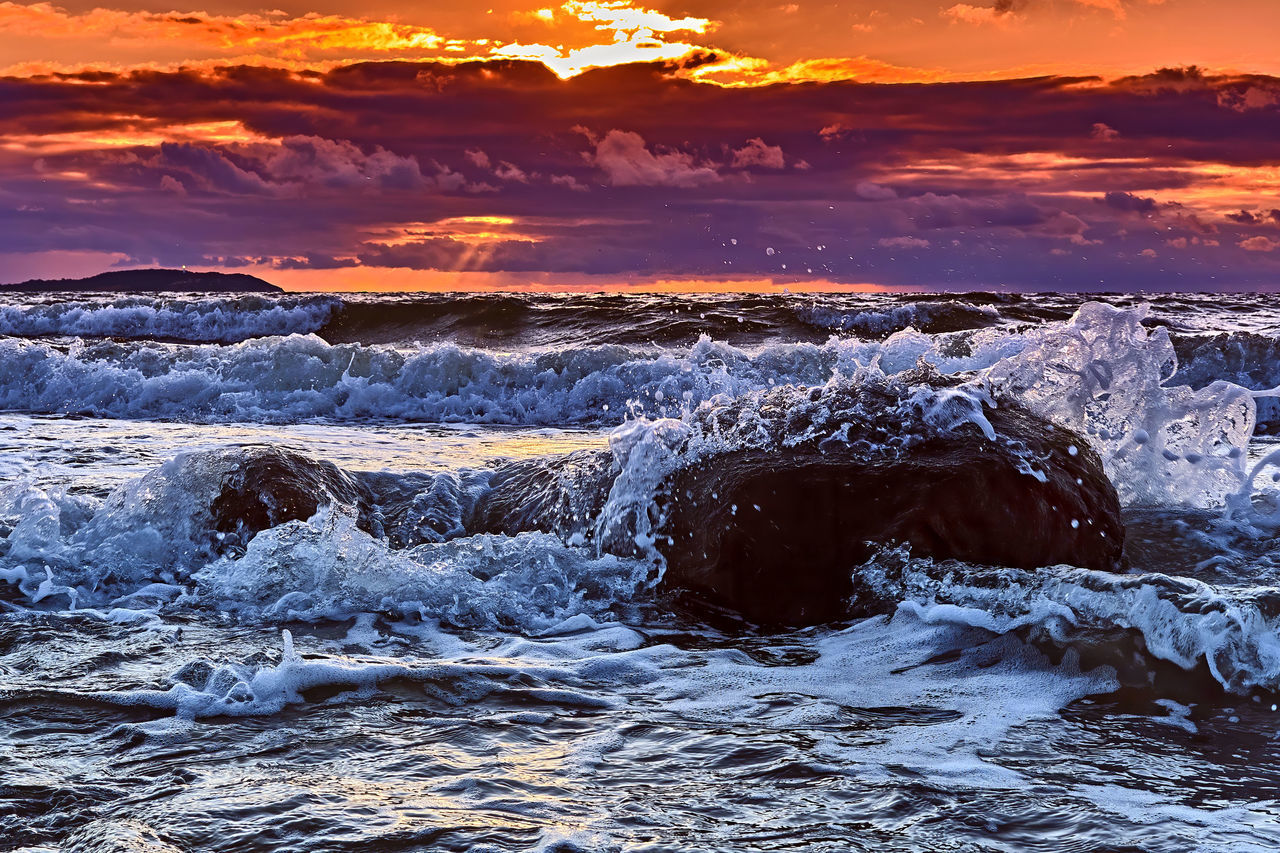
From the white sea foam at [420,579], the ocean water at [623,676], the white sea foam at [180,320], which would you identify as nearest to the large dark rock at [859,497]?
the ocean water at [623,676]

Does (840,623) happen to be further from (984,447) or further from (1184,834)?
(1184,834)

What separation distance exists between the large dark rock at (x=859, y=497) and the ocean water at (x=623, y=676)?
13 centimetres

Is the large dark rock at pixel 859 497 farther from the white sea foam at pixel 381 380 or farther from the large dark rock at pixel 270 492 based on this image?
the white sea foam at pixel 381 380

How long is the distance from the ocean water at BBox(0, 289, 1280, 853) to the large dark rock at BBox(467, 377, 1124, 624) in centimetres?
13

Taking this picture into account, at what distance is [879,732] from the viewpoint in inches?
109

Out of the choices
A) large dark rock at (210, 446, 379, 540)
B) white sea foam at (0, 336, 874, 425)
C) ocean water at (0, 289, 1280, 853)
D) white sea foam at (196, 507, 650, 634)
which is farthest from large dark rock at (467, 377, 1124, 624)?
white sea foam at (0, 336, 874, 425)

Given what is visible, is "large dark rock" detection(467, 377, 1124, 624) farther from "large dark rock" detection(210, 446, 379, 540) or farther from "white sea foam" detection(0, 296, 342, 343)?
"white sea foam" detection(0, 296, 342, 343)

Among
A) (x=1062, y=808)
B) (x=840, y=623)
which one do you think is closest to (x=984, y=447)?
(x=840, y=623)

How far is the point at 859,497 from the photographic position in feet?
13.2

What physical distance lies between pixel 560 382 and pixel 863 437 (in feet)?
31.0

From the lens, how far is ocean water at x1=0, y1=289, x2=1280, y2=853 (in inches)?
89.5

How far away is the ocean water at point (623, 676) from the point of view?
2.27 meters

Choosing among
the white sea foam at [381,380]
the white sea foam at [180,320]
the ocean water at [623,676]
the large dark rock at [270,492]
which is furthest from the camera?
the white sea foam at [180,320]

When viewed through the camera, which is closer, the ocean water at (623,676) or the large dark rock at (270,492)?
the ocean water at (623,676)
